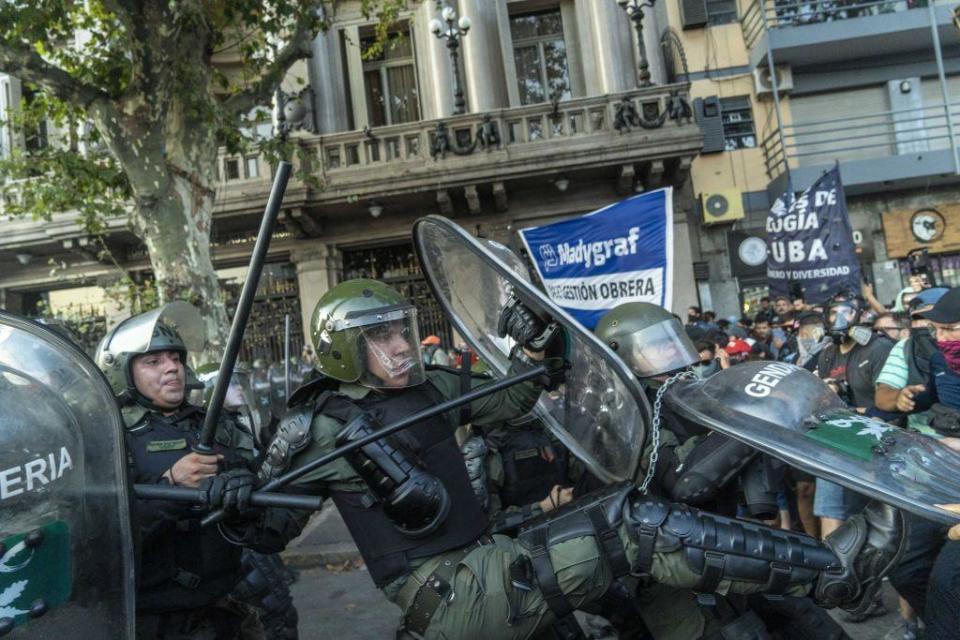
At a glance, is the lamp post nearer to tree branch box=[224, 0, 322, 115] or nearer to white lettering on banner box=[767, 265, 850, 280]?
white lettering on banner box=[767, 265, 850, 280]

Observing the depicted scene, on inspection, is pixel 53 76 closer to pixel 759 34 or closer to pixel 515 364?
pixel 515 364

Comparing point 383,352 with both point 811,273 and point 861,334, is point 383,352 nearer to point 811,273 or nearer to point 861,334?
point 861,334

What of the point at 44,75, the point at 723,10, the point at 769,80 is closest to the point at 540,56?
the point at 723,10

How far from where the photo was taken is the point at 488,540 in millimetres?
2104

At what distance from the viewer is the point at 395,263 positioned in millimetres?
12078

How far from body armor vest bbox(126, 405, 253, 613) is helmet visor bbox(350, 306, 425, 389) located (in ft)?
2.12

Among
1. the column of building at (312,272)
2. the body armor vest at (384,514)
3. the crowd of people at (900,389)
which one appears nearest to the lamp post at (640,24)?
the column of building at (312,272)

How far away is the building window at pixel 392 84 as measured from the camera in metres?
12.8

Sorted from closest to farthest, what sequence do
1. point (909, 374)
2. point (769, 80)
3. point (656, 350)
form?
point (656, 350)
point (909, 374)
point (769, 80)

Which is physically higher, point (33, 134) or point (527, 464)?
point (33, 134)

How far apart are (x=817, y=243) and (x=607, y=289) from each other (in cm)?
217

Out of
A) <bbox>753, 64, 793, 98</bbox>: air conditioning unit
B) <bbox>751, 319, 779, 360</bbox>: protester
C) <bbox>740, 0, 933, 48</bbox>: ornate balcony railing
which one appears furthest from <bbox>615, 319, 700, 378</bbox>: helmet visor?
<bbox>740, 0, 933, 48</bbox>: ornate balcony railing

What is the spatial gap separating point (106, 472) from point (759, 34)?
1336cm

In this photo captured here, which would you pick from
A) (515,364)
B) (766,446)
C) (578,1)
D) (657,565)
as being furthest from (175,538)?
(578,1)
